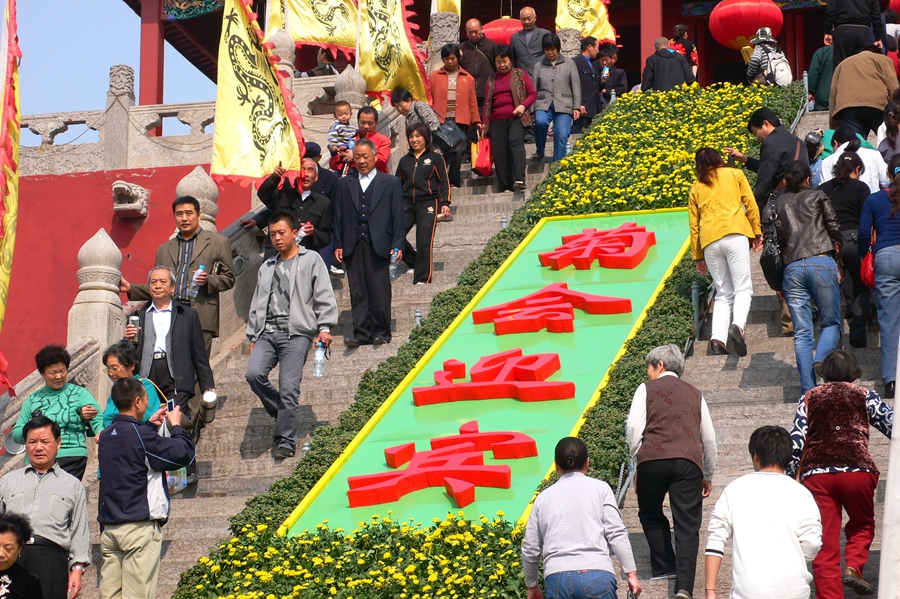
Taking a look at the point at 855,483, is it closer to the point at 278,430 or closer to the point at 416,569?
the point at 416,569

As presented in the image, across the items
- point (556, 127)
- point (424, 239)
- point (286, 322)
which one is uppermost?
point (556, 127)

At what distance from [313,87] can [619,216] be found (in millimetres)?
4620

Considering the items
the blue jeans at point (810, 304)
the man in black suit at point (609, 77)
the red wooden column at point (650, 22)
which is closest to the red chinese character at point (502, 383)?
the blue jeans at point (810, 304)

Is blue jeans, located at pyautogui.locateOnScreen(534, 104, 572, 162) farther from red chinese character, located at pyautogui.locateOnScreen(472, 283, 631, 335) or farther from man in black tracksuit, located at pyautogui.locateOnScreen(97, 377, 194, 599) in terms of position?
man in black tracksuit, located at pyautogui.locateOnScreen(97, 377, 194, 599)

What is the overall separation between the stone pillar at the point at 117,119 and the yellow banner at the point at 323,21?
7.59 ft

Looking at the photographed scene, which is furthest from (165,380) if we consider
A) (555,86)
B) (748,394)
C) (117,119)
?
(117,119)

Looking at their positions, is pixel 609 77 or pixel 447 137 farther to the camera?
pixel 609 77

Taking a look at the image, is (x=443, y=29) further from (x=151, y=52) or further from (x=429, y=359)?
(x=429, y=359)

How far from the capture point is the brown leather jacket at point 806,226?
9.21m

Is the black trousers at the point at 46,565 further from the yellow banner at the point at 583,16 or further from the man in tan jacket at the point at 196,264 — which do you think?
the yellow banner at the point at 583,16

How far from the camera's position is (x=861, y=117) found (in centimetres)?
1339

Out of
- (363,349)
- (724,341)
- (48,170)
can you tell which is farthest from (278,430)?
(48,170)

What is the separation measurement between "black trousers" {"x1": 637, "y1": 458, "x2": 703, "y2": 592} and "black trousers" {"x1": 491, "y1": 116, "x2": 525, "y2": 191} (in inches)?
302

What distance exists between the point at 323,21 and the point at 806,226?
933 centimetres
